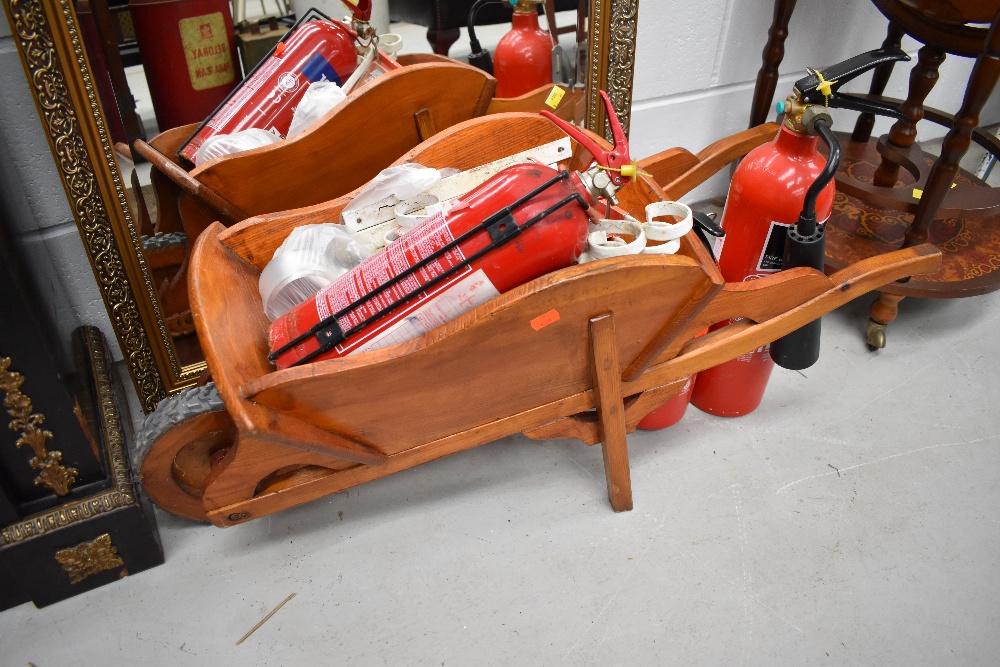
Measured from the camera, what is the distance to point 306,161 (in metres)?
1.18

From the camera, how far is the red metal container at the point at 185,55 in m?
1.12

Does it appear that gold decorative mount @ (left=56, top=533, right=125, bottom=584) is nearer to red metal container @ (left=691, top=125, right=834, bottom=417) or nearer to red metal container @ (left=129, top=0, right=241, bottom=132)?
red metal container @ (left=129, top=0, right=241, bottom=132)

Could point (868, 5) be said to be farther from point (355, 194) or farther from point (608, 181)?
point (355, 194)

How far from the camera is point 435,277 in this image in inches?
34.6

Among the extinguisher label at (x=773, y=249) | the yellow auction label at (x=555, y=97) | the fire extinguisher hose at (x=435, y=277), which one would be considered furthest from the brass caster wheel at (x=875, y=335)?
the fire extinguisher hose at (x=435, y=277)

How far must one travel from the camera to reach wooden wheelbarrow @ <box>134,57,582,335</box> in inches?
44.8

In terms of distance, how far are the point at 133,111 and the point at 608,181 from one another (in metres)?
0.78

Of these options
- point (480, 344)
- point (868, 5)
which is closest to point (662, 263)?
point (480, 344)

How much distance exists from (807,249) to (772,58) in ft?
2.48

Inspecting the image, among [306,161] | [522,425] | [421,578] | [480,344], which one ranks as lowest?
[421,578]

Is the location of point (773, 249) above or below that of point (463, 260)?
below

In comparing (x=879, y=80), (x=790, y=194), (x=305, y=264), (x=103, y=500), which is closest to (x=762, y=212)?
(x=790, y=194)

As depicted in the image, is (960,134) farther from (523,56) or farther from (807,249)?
(523,56)

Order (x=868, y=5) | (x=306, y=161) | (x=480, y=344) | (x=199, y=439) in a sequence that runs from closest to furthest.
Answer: (x=480, y=344), (x=199, y=439), (x=306, y=161), (x=868, y=5)
